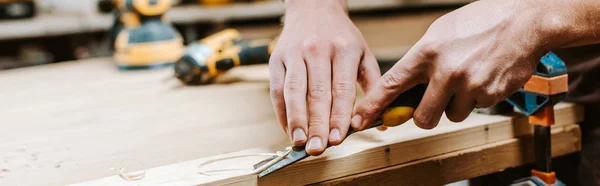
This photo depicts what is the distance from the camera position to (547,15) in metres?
0.59

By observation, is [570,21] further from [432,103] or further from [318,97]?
[318,97]

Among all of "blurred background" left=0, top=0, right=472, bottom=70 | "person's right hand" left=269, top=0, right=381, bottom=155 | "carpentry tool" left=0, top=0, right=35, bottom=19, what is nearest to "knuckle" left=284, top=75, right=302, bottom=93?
"person's right hand" left=269, top=0, right=381, bottom=155

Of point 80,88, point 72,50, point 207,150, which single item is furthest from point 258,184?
point 72,50

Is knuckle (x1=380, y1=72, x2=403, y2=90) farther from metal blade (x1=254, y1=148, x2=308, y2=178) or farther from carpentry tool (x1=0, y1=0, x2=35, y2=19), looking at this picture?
carpentry tool (x1=0, y1=0, x2=35, y2=19)

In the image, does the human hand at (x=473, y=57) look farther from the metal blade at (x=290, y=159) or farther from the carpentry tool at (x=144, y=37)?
the carpentry tool at (x=144, y=37)

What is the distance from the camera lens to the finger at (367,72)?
73 cm

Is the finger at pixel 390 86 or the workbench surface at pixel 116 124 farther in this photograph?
the workbench surface at pixel 116 124

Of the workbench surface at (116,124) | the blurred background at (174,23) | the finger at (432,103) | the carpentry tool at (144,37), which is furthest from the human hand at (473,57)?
the blurred background at (174,23)

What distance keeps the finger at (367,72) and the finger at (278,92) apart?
0.36 ft

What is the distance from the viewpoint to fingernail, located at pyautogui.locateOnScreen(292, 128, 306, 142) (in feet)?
1.98

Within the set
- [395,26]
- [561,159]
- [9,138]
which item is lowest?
[561,159]

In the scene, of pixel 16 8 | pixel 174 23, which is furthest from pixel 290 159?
pixel 174 23

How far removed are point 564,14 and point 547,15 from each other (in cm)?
2

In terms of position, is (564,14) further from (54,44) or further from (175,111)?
(54,44)
